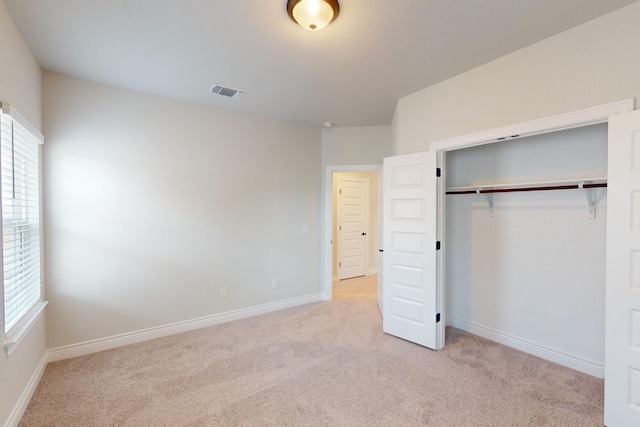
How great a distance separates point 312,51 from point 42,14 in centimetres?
183

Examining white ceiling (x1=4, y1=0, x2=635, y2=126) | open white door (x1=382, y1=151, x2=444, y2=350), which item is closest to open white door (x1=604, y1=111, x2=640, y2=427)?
white ceiling (x1=4, y1=0, x2=635, y2=126)

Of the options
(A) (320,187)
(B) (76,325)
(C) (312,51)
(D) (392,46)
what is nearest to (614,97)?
(D) (392,46)

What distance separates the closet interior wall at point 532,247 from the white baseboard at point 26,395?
13.0 feet

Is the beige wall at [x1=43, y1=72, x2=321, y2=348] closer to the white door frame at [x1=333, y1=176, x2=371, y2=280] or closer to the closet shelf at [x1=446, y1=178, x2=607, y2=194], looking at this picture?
the white door frame at [x1=333, y1=176, x2=371, y2=280]

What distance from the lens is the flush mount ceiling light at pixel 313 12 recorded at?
177 centimetres

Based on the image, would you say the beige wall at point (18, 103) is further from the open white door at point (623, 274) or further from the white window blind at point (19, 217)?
the open white door at point (623, 274)

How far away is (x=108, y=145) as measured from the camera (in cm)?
305

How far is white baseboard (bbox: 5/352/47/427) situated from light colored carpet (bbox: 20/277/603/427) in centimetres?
5

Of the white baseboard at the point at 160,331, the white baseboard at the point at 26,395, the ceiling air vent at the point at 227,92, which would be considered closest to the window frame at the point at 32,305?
the white baseboard at the point at 26,395

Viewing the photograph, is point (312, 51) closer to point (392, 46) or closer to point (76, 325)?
point (392, 46)

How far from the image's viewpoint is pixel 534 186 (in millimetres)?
2811

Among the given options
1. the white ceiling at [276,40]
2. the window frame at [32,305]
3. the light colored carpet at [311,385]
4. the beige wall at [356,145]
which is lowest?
the light colored carpet at [311,385]

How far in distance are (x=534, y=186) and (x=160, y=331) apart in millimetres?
4188

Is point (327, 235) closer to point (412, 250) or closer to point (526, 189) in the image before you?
point (412, 250)
